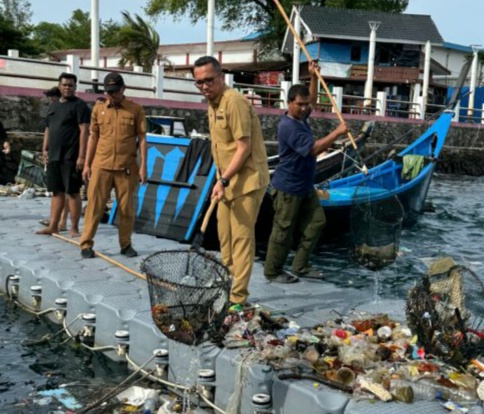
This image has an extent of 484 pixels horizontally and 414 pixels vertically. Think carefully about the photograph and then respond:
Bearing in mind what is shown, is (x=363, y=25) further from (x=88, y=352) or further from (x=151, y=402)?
(x=151, y=402)

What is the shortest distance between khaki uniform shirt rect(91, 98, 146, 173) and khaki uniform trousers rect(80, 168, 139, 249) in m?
0.11

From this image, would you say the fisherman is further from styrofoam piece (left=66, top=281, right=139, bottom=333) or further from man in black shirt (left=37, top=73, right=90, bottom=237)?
man in black shirt (left=37, top=73, right=90, bottom=237)

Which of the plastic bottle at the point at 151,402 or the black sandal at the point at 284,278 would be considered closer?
the plastic bottle at the point at 151,402

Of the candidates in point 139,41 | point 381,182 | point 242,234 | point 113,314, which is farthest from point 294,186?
point 139,41

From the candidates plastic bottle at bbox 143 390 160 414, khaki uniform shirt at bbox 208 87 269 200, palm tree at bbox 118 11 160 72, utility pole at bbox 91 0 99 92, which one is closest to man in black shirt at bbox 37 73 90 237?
khaki uniform shirt at bbox 208 87 269 200

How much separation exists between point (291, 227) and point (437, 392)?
277 cm

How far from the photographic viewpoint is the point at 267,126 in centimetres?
2367

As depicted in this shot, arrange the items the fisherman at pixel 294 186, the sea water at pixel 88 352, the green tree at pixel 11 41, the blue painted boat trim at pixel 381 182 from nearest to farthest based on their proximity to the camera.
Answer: the sea water at pixel 88 352 < the fisherman at pixel 294 186 < the blue painted boat trim at pixel 381 182 < the green tree at pixel 11 41

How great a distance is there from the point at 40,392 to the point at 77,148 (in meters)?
3.66

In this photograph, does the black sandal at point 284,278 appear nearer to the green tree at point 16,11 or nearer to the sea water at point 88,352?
the sea water at point 88,352

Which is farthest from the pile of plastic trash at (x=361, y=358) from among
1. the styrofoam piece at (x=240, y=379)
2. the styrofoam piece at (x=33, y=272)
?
the styrofoam piece at (x=33, y=272)

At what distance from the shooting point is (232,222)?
5.12 metres

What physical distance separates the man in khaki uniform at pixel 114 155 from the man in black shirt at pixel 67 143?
2.52ft

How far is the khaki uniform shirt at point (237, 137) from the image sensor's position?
15.9 ft
